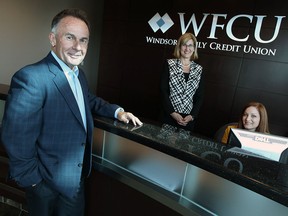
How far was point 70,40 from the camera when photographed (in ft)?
3.82

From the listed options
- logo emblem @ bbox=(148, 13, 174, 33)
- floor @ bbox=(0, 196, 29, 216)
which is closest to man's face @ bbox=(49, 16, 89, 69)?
floor @ bbox=(0, 196, 29, 216)

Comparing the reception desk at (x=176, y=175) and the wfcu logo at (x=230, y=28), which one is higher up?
the wfcu logo at (x=230, y=28)

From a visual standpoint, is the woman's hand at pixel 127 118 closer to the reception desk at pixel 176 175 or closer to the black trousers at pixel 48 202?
the reception desk at pixel 176 175

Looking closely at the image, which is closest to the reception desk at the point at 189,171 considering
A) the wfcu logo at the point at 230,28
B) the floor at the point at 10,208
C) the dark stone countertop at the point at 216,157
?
the dark stone countertop at the point at 216,157

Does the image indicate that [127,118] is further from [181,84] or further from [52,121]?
[181,84]

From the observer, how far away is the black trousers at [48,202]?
1.24 metres

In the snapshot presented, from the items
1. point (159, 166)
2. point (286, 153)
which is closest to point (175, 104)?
point (159, 166)

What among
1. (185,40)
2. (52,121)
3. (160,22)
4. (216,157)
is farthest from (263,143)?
(160,22)

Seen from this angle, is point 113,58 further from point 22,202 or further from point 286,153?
point 286,153

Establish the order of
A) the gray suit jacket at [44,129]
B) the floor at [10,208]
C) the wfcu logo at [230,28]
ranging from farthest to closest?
the wfcu logo at [230,28] < the floor at [10,208] < the gray suit jacket at [44,129]

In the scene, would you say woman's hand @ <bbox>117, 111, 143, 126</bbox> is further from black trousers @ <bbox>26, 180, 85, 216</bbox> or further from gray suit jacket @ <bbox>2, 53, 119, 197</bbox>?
black trousers @ <bbox>26, 180, 85, 216</bbox>

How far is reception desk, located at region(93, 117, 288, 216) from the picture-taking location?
0.98m

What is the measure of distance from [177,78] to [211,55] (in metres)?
1.80

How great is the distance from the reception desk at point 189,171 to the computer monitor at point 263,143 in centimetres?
6
